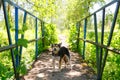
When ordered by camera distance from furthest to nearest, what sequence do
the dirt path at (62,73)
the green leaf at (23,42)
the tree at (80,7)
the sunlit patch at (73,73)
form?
the tree at (80,7)
the sunlit patch at (73,73)
the dirt path at (62,73)
the green leaf at (23,42)

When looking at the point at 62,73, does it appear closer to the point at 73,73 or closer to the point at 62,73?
the point at 62,73

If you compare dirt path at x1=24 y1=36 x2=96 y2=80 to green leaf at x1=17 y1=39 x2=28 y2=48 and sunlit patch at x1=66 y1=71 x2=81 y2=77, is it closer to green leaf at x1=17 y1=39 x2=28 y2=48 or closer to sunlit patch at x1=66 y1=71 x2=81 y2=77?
sunlit patch at x1=66 y1=71 x2=81 y2=77

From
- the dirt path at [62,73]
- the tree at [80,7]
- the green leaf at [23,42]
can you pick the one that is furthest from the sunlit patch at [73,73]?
the tree at [80,7]

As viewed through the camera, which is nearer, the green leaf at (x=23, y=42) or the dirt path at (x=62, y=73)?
the green leaf at (x=23, y=42)

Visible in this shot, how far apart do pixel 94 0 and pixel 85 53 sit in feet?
90.1

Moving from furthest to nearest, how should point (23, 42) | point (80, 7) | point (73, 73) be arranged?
point (80, 7), point (73, 73), point (23, 42)

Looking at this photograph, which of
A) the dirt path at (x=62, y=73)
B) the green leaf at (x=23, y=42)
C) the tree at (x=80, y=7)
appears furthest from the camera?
the tree at (x=80, y=7)

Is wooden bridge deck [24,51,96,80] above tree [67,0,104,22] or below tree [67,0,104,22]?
below

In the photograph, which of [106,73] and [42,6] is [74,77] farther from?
[42,6]

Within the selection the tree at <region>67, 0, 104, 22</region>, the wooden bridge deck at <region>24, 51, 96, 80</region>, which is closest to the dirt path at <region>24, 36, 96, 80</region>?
the wooden bridge deck at <region>24, 51, 96, 80</region>

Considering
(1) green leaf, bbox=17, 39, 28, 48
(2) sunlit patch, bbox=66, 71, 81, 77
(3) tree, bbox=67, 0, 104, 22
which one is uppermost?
(3) tree, bbox=67, 0, 104, 22

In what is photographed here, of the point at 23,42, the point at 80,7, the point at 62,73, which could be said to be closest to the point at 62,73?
the point at 62,73

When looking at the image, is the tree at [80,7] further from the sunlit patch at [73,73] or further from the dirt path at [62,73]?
the sunlit patch at [73,73]

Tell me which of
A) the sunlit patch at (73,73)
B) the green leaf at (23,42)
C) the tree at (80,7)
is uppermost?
the tree at (80,7)
